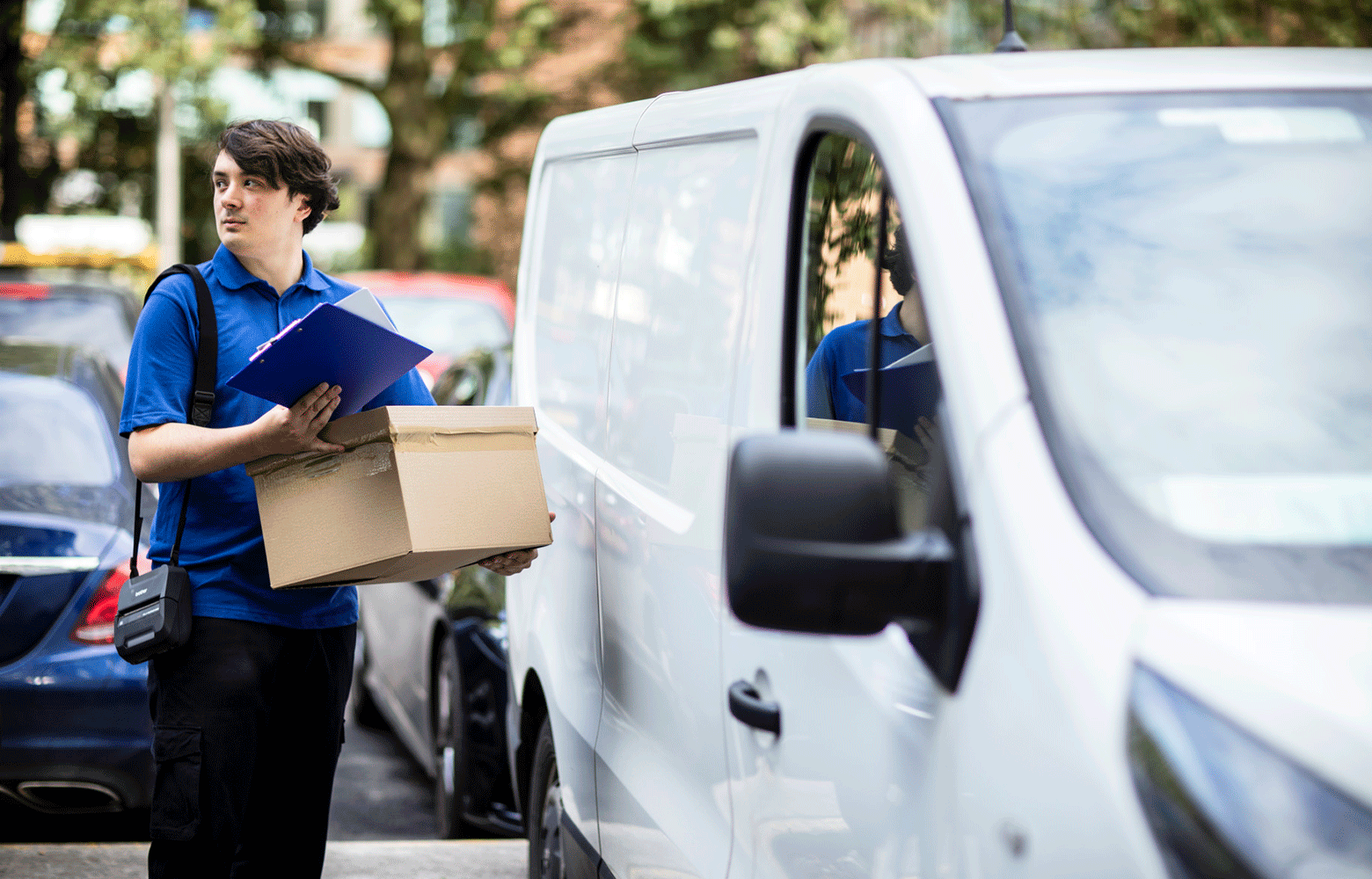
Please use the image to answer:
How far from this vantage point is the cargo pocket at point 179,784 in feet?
9.84

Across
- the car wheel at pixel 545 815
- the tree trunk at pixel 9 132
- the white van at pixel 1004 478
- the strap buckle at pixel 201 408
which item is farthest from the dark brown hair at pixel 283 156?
the tree trunk at pixel 9 132

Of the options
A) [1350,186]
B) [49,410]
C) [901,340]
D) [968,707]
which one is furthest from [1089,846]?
[49,410]

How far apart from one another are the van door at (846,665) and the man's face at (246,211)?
120 cm

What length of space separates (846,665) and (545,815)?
193 cm

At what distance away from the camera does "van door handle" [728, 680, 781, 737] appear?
219 centimetres

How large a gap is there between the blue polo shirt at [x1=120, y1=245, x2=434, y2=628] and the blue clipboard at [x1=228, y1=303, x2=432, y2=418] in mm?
250

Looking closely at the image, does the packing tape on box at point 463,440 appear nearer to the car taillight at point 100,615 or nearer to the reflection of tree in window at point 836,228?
the reflection of tree in window at point 836,228

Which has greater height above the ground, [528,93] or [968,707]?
[528,93]

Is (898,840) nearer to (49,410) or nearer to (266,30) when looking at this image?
(49,410)

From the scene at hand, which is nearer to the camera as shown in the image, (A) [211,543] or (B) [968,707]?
(B) [968,707]

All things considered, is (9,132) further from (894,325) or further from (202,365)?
(894,325)

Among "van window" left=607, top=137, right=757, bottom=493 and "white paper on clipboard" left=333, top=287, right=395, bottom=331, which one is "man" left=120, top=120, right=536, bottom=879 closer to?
"white paper on clipboard" left=333, top=287, right=395, bottom=331

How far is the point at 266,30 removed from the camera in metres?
24.4

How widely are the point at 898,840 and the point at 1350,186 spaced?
3.57ft
